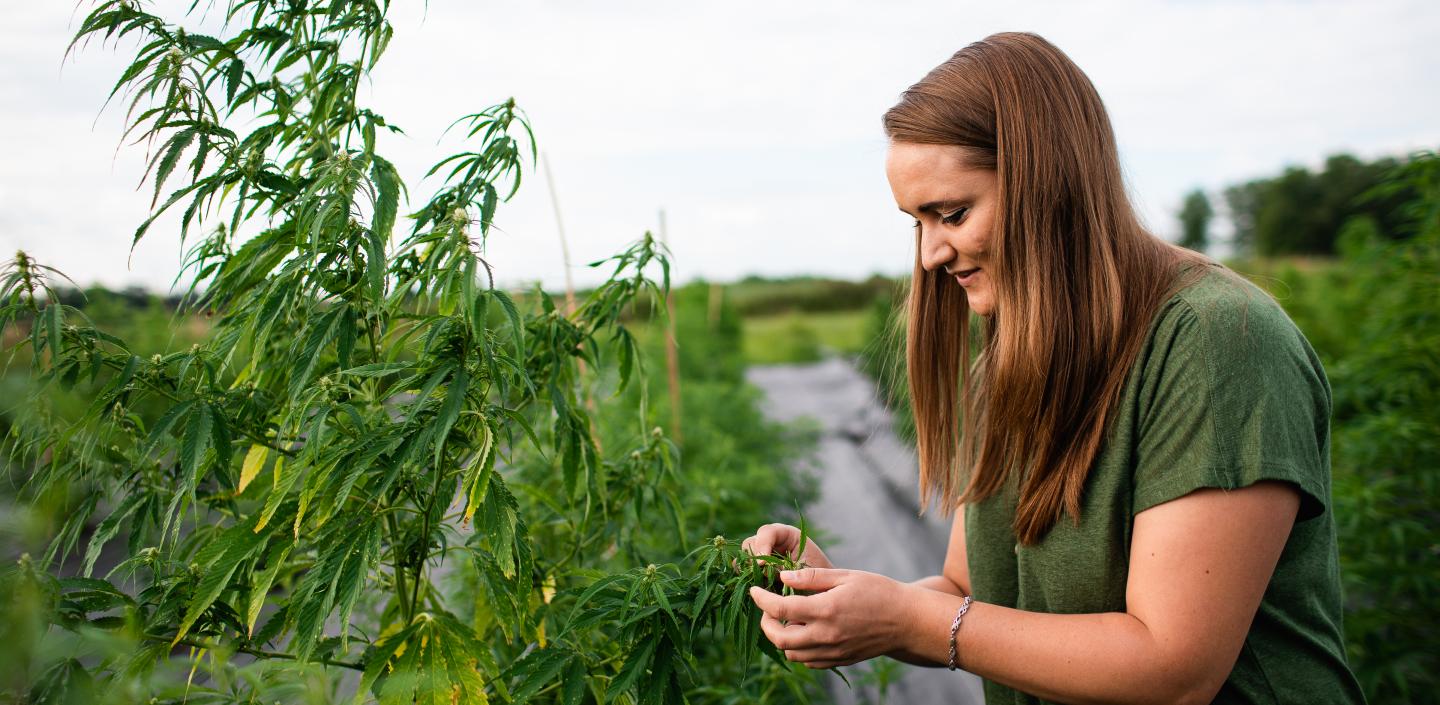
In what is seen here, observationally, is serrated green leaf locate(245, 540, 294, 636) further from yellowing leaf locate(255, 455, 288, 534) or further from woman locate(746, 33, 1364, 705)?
woman locate(746, 33, 1364, 705)

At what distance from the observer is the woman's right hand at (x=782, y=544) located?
1.27m

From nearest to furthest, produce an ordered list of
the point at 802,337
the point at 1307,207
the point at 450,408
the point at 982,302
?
the point at 450,408 → the point at 982,302 → the point at 802,337 → the point at 1307,207

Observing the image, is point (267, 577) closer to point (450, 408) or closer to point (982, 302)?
point (450, 408)

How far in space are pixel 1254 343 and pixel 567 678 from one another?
37.6 inches

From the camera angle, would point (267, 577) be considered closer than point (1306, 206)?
Yes

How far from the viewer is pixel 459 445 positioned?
3.71 ft

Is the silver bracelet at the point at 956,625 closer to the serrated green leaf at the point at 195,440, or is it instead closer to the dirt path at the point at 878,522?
the serrated green leaf at the point at 195,440

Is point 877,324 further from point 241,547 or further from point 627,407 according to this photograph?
point 241,547

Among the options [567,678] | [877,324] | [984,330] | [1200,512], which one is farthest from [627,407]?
[877,324]

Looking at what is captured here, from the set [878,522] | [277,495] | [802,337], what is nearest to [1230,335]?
[277,495]

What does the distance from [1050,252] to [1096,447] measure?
28 cm

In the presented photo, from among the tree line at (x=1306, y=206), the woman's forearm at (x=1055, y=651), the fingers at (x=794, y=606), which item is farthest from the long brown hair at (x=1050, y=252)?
the tree line at (x=1306, y=206)

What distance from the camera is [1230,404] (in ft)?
3.47

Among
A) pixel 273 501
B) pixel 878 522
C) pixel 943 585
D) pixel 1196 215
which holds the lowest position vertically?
pixel 878 522
